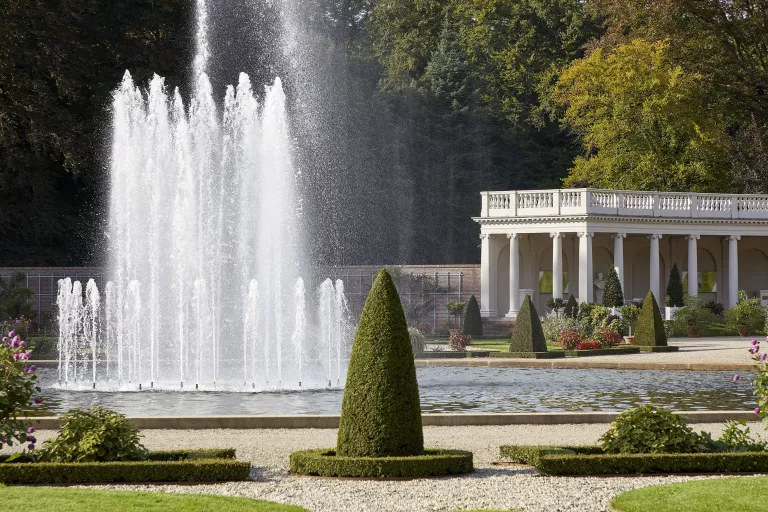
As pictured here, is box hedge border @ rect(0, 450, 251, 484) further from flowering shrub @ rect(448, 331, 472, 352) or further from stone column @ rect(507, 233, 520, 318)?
stone column @ rect(507, 233, 520, 318)

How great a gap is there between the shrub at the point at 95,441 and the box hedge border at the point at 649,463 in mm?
4654

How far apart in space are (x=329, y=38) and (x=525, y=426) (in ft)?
171

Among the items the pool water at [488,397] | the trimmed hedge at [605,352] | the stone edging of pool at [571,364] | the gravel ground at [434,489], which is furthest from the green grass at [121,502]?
the trimmed hedge at [605,352]

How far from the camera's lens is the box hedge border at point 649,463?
44.7 ft

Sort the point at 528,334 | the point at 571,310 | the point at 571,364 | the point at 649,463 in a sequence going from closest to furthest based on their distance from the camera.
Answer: the point at 649,463 → the point at 571,364 → the point at 528,334 → the point at 571,310

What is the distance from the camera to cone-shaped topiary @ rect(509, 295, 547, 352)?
34.8 m

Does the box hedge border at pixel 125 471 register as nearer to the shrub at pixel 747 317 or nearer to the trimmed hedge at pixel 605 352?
the trimmed hedge at pixel 605 352

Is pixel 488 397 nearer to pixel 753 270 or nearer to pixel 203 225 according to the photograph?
pixel 203 225

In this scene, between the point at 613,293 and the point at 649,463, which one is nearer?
the point at 649,463

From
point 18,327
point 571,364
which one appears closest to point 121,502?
point 571,364

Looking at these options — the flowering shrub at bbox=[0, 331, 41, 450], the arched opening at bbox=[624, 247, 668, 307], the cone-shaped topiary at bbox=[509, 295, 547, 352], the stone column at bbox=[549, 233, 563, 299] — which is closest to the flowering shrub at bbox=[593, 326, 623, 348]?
the cone-shaped topiary at bbox=[509, 295, 547, 352]

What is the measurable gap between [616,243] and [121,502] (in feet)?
137

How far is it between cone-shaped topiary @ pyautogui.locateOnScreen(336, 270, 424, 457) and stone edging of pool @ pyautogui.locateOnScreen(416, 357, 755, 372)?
61.2ft

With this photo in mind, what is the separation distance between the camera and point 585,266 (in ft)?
165
